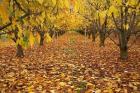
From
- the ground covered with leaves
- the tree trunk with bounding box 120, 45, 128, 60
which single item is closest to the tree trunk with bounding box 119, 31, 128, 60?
the tree trunk with bounding box 120, 45, 128, 60

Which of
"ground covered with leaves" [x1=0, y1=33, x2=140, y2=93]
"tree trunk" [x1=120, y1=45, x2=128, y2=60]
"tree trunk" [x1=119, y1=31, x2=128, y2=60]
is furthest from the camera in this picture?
"tree trunk" [x1=120, y1=45, x2=128, y2=60]

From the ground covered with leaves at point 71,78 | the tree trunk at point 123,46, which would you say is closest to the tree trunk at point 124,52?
the tree trunk at point 123,46

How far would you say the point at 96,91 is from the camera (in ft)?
24.0

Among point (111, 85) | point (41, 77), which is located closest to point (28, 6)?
point (111, 85)

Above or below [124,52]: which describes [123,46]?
above

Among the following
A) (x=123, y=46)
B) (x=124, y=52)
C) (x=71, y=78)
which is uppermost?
(x=123, y=46)

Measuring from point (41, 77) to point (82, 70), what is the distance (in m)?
1.96

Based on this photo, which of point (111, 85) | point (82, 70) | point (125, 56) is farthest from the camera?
point (125, 56)

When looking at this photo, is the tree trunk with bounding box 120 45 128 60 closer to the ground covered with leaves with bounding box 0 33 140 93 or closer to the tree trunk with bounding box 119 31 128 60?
the tree trunk with bounding box 119 31 128 60

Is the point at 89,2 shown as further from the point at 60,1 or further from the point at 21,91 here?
the point at 60,1

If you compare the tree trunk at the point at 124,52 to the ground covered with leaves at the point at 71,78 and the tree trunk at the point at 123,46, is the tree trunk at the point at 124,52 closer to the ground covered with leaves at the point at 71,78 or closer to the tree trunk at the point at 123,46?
the tree trunk at the point at 123,46

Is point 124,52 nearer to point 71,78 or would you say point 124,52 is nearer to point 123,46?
point 123,46

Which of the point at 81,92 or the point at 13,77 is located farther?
the point at 13,77

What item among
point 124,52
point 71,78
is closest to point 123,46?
point 124,52
